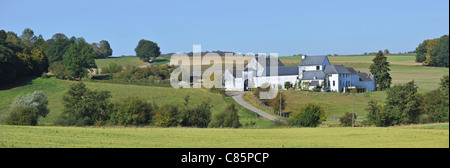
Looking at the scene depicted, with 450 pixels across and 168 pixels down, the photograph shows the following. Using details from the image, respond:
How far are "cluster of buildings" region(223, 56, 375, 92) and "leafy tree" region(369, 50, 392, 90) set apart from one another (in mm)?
1201

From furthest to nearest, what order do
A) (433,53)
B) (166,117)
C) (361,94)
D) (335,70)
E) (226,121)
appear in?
(433,53) → (335,70) → (361,94) → (166,117) → (226,121)

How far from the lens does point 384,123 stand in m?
47.8

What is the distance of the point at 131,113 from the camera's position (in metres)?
46.4

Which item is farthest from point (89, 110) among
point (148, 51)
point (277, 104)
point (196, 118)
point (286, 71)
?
point (148, 51)

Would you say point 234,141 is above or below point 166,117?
below

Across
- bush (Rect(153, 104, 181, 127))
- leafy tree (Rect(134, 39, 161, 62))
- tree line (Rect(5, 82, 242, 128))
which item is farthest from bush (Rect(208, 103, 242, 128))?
leafy tree (Rect(134, 39, 161, 62))

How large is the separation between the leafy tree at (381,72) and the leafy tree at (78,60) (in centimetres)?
5374

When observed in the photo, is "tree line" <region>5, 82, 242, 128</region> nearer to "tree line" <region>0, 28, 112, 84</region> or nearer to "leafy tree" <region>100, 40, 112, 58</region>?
"tree line" <region>0, 28, 112, 84</region>

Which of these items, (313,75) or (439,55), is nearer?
(439,55)

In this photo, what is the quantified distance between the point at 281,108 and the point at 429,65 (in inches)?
1988

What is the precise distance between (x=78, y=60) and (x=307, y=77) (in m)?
41.8

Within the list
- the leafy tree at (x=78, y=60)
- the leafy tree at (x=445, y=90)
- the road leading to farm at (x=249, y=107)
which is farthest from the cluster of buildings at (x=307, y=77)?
the leafy tree at (x=445, y=90)

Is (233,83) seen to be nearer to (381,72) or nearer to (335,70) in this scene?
(335,70)
